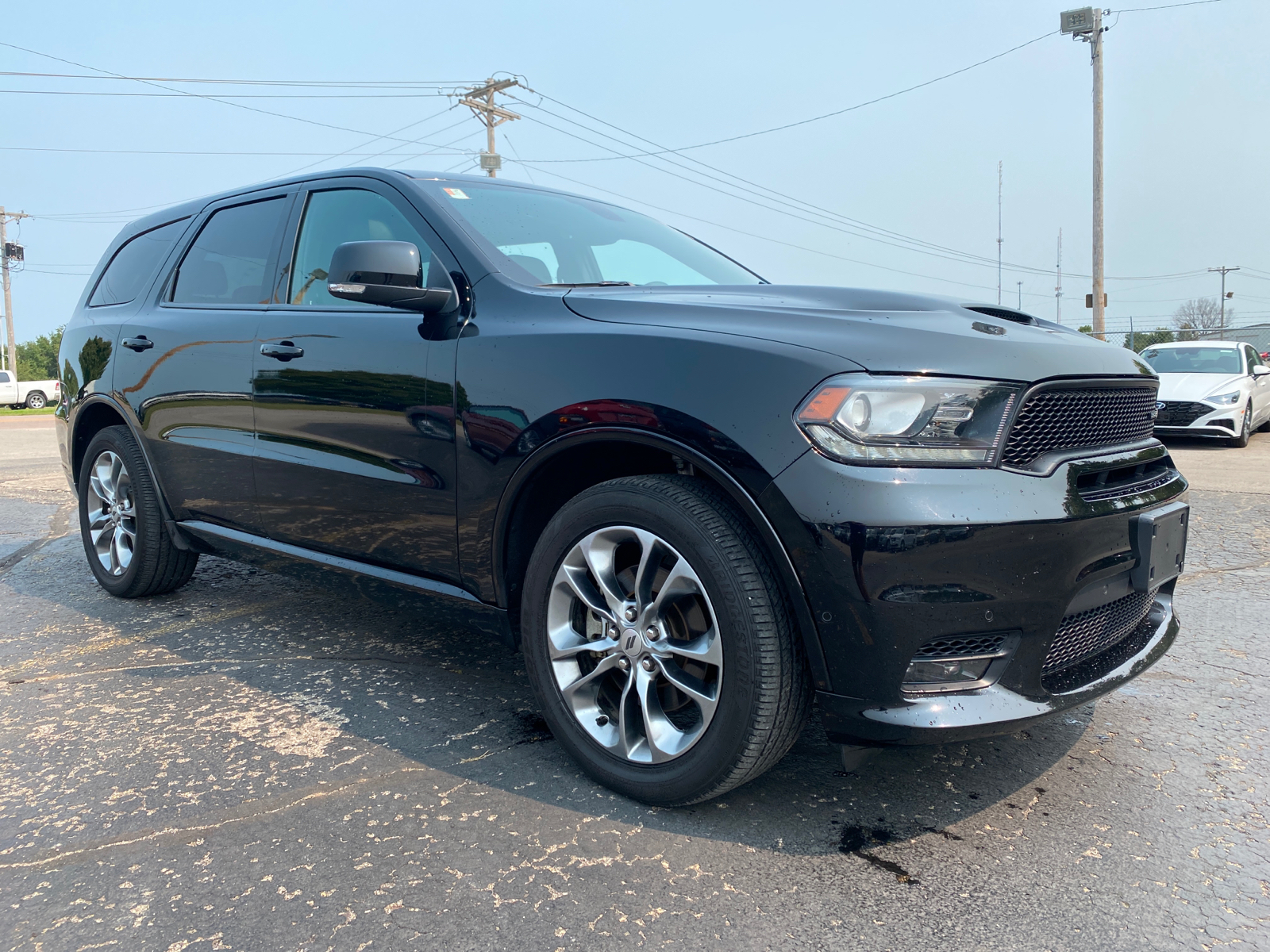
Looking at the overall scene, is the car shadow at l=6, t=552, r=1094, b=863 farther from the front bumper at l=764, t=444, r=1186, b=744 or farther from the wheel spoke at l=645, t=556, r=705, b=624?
the wheel spoke at l=645, t=556, r=705, b=624

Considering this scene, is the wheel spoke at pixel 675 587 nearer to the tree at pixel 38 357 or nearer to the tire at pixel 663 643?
the tire at pixel 663 643

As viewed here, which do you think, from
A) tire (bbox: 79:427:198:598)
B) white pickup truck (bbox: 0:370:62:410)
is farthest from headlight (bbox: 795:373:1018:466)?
white pickup truck (bbox: 0:370:62:410)

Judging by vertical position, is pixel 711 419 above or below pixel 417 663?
above

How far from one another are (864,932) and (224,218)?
12.1 ft

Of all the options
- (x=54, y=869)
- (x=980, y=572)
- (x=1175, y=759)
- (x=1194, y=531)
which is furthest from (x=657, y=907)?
(x=1194, y=531)

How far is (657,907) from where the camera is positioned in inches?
75.8

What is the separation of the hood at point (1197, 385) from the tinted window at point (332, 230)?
1087 cm

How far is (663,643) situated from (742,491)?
1.50 feet

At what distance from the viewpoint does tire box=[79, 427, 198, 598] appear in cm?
416

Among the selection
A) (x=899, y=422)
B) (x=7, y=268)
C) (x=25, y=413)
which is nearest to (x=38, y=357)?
(x=7, y=268)

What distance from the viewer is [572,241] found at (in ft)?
11.0

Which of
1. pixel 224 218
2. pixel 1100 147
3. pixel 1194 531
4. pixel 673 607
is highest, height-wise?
pixel 1100 147

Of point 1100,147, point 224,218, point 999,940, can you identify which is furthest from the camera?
point 1100,147

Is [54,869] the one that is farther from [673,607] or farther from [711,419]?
[711,419]
